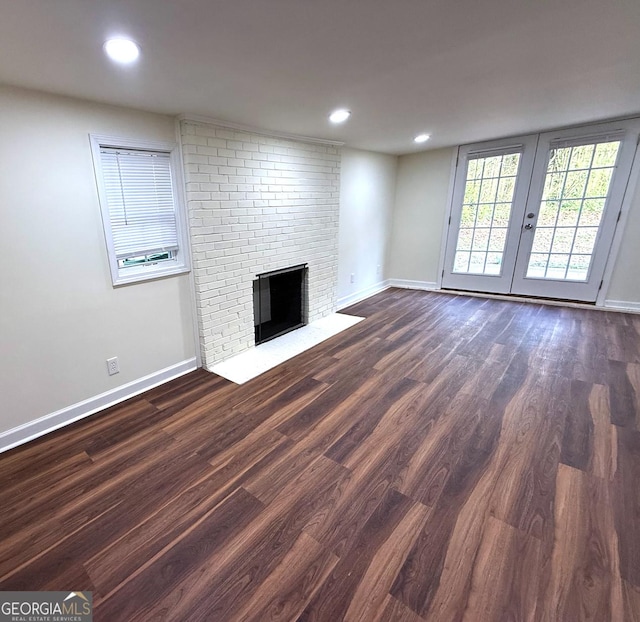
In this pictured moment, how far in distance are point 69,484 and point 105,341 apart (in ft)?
3.16

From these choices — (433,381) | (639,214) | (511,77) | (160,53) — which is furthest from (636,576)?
(639,214)

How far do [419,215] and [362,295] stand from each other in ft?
5.51

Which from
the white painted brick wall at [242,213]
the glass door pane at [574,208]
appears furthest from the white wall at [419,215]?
the white painted brick wall at [242,213]

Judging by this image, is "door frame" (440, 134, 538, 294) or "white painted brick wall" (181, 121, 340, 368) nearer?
"white painted brick wall" (181, 121, 340, 368)

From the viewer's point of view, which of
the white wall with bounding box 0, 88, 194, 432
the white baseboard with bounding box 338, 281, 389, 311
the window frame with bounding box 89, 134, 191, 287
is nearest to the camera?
the white wall with bounding box 0, 88, 194, 432

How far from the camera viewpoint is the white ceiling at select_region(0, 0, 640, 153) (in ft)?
4.04

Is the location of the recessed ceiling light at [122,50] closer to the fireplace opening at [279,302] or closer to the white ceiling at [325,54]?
the white ceiling at [325,54]

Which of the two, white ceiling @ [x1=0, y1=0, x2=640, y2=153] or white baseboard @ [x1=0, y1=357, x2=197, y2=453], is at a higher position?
white ceiling @ [x1=0, y1=0, x2=640, y2=153]

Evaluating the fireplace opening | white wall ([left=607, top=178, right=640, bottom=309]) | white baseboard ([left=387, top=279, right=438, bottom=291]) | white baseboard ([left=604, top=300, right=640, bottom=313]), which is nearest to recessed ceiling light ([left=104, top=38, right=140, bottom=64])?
the fireplace opening

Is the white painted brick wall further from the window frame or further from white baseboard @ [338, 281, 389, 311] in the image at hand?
white baseboard @ [338, 281, 389, 311]

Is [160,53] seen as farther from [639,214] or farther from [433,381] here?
[639,214]

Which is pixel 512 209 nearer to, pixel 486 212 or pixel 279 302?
pixel 486 212

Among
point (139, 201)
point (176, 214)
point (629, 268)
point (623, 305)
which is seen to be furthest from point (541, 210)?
point (139, 201)

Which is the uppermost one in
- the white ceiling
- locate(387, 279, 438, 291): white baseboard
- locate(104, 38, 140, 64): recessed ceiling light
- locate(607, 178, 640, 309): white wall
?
the white ceiling
